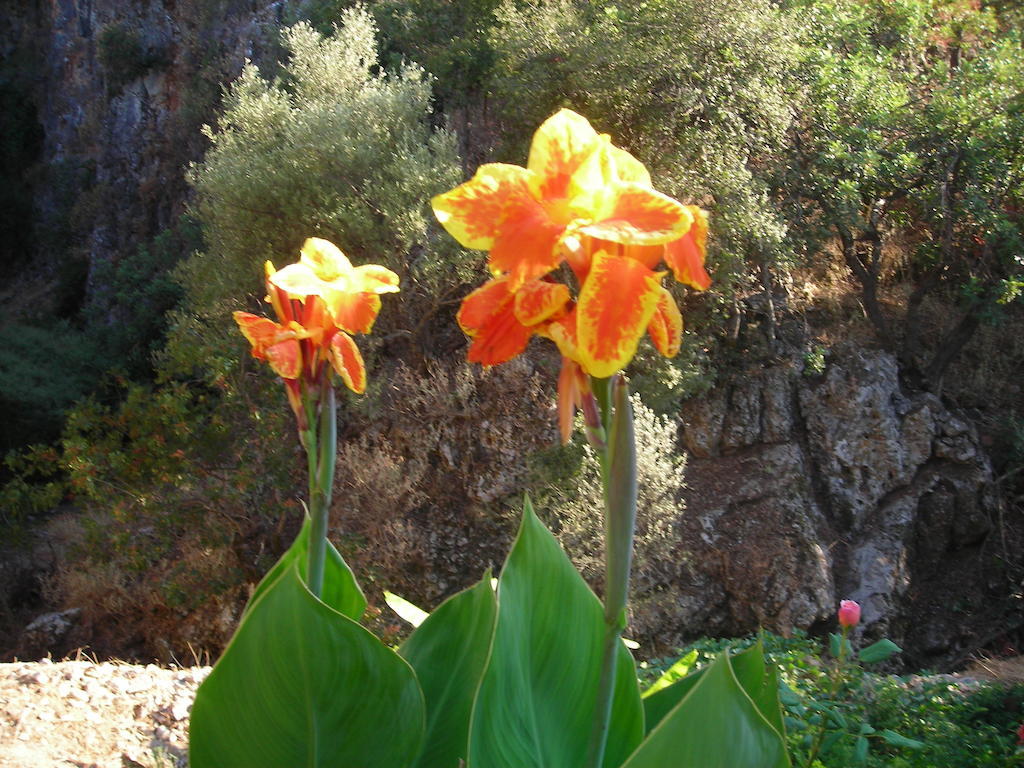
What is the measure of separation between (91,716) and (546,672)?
2.03m

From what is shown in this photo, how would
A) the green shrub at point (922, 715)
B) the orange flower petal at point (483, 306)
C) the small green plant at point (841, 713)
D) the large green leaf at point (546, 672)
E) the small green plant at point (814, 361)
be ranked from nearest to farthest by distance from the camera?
A: 1. the orange flower petal at point (483, 306)
2. the large green leaf at point (546, 672)
3. the small green plant at point (841, 713)
4. the green shrub at point (922, 715)
5. the small green plant at point (814, 361)

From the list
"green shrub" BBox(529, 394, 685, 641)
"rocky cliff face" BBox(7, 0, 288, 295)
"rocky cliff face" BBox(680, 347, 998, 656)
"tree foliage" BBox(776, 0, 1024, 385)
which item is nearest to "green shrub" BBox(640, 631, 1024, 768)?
"green shrub" BBox(529, 394, 685, 641)

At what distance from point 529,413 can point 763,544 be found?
2.25 meters

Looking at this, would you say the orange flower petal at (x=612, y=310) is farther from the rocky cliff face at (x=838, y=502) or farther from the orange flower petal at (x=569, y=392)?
the rocky cliff face at (x=838, y=502)

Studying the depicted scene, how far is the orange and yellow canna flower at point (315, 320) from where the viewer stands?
4.17ft

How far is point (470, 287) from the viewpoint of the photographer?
24.0ft

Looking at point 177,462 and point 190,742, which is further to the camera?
point 177,462

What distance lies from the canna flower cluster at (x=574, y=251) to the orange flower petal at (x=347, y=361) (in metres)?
0.32

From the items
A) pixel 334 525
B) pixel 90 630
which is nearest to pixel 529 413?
pixel 334 525

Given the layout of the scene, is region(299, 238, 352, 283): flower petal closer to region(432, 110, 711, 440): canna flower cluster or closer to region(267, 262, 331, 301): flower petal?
region(267, 262, 331, 301): flower petal

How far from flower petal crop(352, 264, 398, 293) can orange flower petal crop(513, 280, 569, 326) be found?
1.28ft

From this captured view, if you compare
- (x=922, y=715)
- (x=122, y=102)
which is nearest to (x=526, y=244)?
(x=922, y=715)

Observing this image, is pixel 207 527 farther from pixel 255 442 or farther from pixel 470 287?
pixel 470 287

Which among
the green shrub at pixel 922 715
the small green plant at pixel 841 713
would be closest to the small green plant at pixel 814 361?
the green shrub at pixel 922 715
